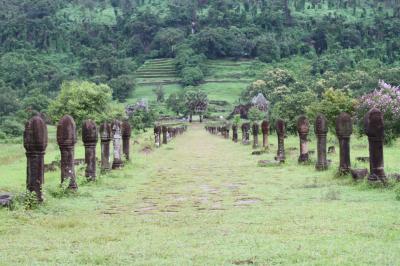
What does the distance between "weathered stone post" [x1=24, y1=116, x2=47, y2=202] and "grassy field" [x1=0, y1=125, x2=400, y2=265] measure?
42 centimetres

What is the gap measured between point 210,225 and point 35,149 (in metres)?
3.93

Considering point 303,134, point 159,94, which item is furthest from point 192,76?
point 303,134

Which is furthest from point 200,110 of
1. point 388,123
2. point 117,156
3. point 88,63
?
point 117,156

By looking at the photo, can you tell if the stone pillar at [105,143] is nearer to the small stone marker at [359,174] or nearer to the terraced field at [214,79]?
the small stone marker at [359,174]

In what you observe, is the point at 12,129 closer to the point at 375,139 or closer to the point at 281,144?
the point at 281,144

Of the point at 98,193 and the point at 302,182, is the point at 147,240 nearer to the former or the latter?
the point at 98,193

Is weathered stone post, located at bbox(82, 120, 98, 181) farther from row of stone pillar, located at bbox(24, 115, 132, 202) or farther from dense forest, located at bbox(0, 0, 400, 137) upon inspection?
dense forest, located at bbox(0, 0, 400, 137)

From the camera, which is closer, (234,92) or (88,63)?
(234,92)

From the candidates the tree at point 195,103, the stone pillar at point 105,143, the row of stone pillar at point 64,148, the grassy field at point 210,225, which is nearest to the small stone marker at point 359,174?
the grassy field at point 210,225

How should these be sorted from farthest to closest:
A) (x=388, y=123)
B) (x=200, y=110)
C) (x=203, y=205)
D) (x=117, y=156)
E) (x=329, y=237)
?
(x=200, y=110) < (x=388, y=123) < (x=117, y=156) < (x=203, y=205) < (x=329, y=237)

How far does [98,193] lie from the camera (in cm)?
1305

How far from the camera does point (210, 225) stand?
329 inches

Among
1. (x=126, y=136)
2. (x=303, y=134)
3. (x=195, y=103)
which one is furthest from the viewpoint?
(x=195, y=103)

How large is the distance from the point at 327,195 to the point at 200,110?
9290cm
